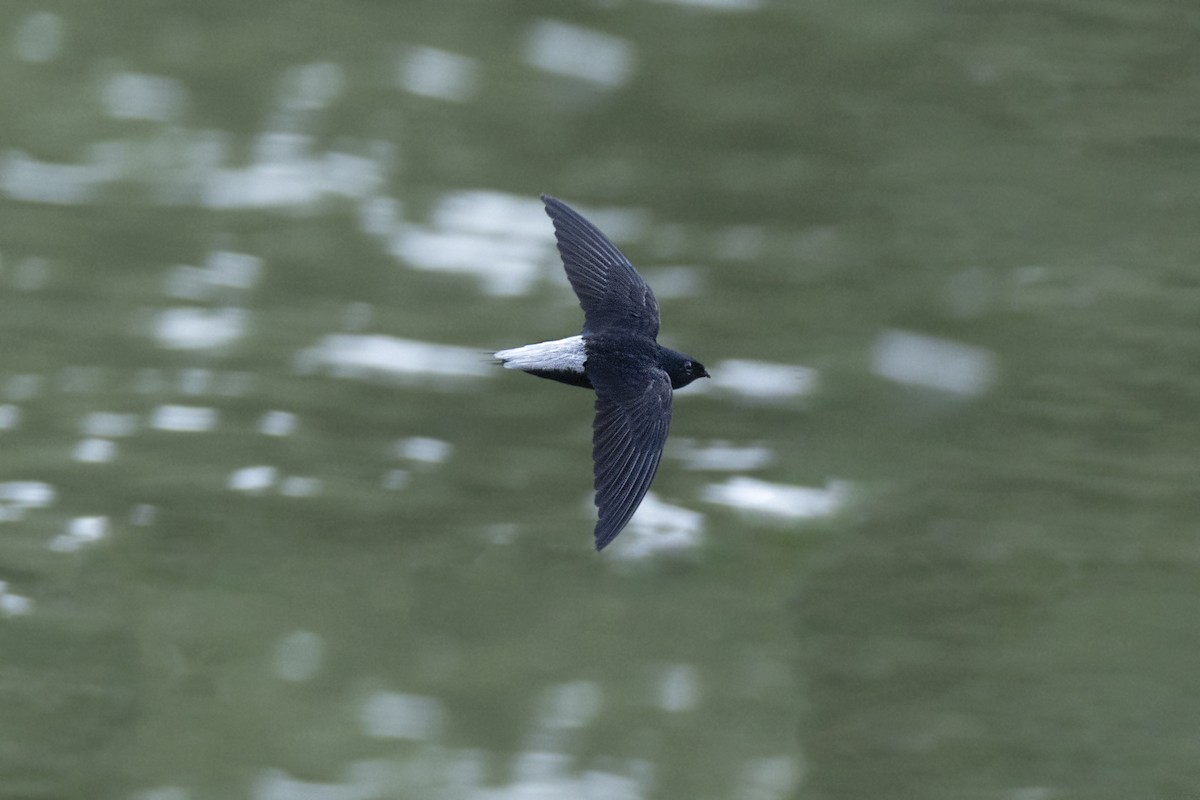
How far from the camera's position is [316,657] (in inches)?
178

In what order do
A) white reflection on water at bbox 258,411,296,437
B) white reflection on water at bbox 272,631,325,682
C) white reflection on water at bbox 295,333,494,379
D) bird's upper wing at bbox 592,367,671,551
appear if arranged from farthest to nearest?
1. white reflection on water at bbox 295,333,494,379
2. white reflection on water at bbox 258,411,296,437
3. white reflection on water at bbox 272,631,325,682
4. bird's upper wing at bbox 592,367,671,551

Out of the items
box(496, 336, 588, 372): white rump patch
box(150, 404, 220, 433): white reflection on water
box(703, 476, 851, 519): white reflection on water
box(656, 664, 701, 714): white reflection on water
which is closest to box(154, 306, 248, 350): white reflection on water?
box(150, 404, 220, 433): white reflection on water

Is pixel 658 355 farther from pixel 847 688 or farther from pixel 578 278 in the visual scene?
pixel 847 688

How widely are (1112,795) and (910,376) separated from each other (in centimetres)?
162

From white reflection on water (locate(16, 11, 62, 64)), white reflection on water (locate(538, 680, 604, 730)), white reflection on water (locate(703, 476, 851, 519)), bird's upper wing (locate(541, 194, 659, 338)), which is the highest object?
white reflection on water (locate(16, 11, 62, 64))

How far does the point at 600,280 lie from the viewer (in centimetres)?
343

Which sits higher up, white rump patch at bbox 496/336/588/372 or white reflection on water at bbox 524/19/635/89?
white reflection on water at bbox 524/19/635/89

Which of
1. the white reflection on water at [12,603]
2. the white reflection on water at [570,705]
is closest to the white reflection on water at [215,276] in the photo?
the white reflection on water at [12,603]

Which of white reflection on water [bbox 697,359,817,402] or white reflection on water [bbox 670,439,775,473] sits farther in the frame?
white reflection on water [bbox 697,359,817,402]

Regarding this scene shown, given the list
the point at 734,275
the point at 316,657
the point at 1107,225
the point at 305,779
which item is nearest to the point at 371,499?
the point at 316,657

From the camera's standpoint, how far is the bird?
291 cm

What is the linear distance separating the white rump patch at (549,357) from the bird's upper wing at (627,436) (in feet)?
0.22

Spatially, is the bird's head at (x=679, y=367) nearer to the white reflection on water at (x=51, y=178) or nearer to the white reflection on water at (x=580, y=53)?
the white reflection on water at (x=580, y=53)

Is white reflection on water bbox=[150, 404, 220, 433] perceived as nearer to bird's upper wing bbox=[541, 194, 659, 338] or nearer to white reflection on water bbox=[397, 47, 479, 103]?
white reflection on water bbox=[397, 47, 479, 103]
